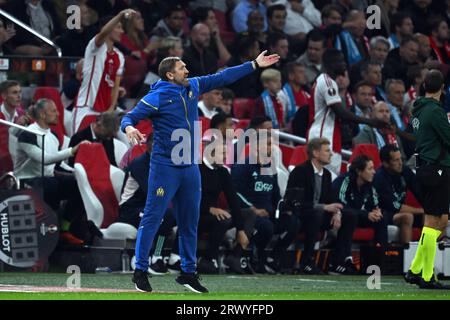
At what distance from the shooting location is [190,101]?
11.9m

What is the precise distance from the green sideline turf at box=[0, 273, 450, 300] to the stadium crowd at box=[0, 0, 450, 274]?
0.92 meters

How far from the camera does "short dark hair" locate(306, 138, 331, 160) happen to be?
15.9m

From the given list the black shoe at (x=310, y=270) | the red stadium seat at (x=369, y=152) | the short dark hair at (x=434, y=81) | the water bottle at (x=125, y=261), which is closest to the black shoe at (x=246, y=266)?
the black shoe at (x=310, y=270)

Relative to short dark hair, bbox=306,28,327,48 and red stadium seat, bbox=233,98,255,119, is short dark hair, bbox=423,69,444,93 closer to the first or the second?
red stadium seat, bbox=233,98,255,119

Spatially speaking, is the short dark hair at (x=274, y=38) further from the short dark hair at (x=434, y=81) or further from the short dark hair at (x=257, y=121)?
the short dark hair at (x=434, y=81)

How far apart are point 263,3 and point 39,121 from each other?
6.64 metres

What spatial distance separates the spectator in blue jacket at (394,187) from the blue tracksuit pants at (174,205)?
16.8ft

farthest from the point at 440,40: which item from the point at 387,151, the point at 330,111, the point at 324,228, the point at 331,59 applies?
the point at 324,228

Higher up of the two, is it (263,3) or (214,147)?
(263,3)

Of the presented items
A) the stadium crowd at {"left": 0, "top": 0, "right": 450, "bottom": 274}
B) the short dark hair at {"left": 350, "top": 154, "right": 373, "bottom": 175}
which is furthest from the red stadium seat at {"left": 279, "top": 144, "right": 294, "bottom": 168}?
the short dark hair at {"left": 350, "top": 154, "right": 373, "bottom": 175}

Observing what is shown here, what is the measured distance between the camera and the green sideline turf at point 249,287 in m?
11.0

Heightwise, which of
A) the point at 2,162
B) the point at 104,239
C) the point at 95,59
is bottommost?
the point at 104,239

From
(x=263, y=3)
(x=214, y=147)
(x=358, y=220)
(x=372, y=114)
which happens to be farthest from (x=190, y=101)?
(x=263, y=3)

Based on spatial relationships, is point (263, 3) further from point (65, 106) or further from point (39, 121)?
point (39, 121)
